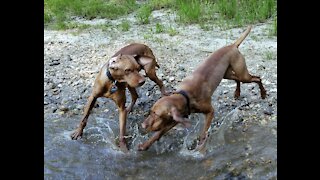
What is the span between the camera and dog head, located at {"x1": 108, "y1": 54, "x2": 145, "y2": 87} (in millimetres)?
5758

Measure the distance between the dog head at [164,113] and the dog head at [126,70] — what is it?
33 cm

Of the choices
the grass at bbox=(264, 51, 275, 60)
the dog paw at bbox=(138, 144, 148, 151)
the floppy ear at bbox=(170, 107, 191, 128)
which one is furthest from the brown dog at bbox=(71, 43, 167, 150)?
the grass at bbox=(264, 51, 275, 60)

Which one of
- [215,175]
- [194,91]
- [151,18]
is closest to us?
[215,175]

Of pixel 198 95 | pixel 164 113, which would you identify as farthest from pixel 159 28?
pixel 164 113

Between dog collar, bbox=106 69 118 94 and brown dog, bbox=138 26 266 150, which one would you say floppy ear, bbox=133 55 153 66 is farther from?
brown dog, bbox=138 26 266 150

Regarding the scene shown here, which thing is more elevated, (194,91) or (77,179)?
(194,91)

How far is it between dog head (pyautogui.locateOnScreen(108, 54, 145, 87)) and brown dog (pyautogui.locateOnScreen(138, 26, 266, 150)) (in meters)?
0.35

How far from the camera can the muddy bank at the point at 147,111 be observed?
5.96 metres

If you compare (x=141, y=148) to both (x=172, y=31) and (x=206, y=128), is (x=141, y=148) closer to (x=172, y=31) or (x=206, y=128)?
(x=206, y=128)

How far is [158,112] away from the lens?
5746 millimetres

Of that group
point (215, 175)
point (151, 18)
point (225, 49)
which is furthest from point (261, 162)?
point (151, 18)
